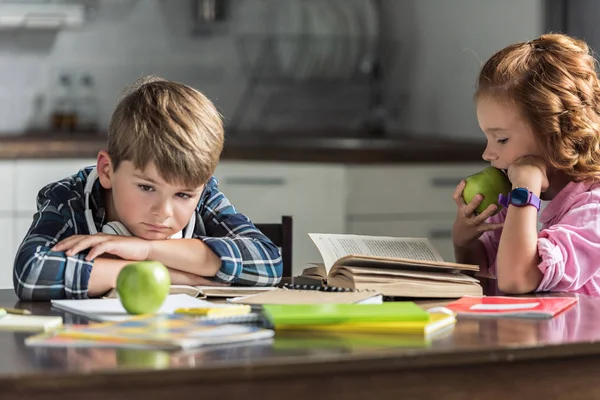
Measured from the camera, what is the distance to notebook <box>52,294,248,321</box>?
1242mm

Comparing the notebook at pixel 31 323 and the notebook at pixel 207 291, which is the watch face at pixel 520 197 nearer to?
the notebook at pixel 207 291

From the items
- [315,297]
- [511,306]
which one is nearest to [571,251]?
[511,306]

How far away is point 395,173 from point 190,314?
215 centimetres

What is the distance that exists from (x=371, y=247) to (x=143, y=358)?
0.70 m

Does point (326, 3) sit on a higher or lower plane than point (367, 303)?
higher

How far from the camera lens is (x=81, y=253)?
58.8 inches

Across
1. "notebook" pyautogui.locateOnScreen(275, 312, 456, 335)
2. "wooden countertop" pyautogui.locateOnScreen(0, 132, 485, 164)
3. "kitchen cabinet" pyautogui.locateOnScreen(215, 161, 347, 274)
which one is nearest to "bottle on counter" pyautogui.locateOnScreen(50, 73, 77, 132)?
"wooden countertop" pyautogui.locateOnScreen(0, 132, 485, 164)

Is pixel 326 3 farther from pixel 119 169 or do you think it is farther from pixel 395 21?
pixel 119 169

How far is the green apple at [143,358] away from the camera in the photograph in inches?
38.2

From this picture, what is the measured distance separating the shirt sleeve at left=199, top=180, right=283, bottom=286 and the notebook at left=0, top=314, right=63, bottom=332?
16.1 inches

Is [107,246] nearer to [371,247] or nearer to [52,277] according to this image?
[52,277]

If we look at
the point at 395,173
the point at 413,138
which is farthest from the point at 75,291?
the point at 413,138

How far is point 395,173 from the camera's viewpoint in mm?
3320

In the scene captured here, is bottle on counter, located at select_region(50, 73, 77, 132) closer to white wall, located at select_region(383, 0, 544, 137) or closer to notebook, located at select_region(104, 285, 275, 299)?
white wall, located at select_region(383, 0, 544, 137)
